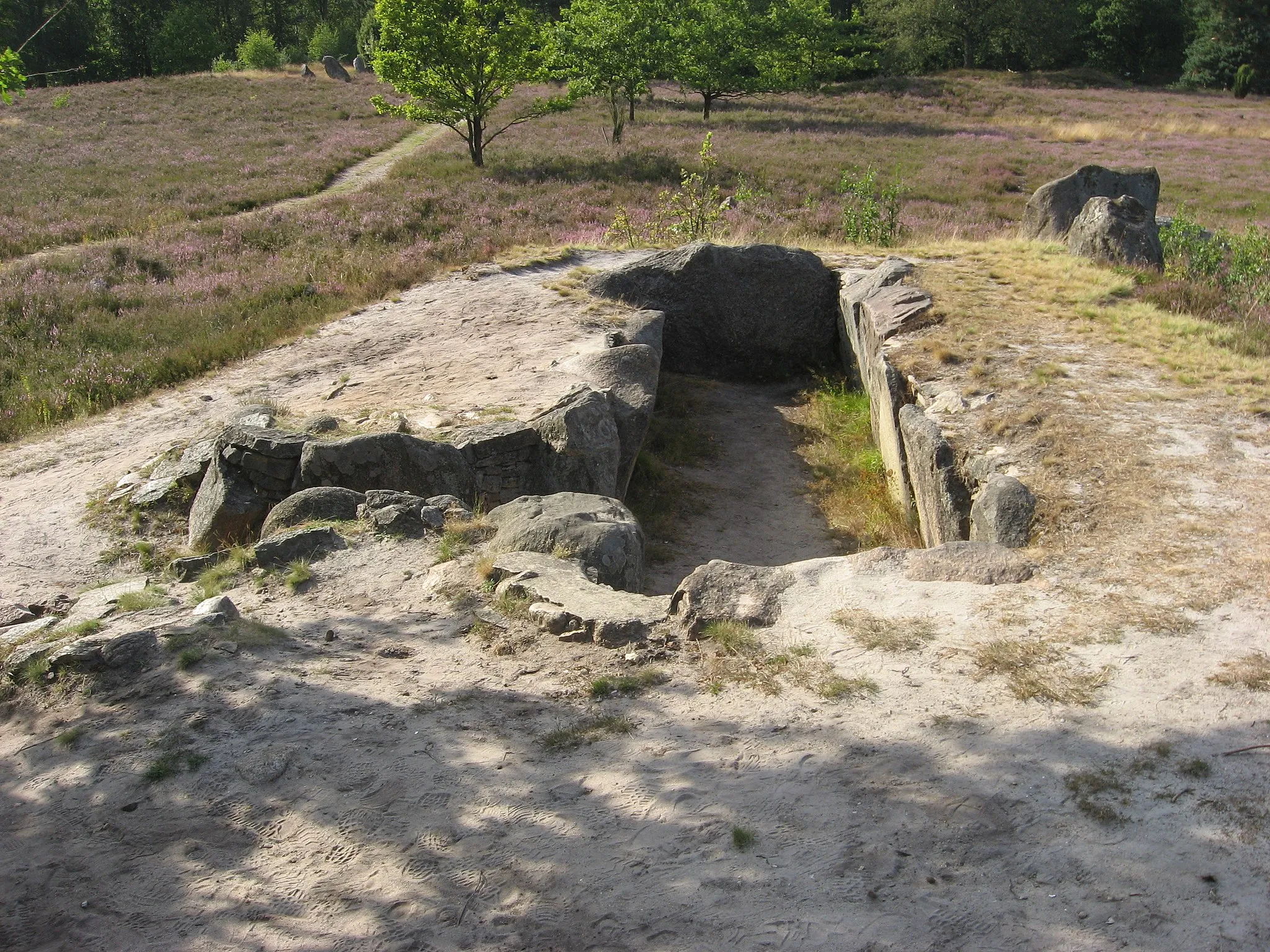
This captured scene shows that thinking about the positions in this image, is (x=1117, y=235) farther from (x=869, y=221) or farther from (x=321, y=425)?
(x=321, y=425)

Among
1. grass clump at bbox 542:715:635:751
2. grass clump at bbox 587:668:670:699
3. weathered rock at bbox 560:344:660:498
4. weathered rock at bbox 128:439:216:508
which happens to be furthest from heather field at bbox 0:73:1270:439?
grass clump at bbox 542:715:635:751

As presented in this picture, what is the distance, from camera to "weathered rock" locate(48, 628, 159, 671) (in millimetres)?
5828

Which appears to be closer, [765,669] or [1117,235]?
[765,669]

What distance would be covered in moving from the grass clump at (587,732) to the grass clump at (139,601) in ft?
11.6

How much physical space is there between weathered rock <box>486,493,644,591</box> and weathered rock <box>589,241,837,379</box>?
22.7ft

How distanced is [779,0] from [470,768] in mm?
57195

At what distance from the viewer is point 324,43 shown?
2763 inches

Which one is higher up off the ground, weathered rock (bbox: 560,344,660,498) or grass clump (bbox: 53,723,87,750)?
weathered rock (bbox: 560,344,660,498)

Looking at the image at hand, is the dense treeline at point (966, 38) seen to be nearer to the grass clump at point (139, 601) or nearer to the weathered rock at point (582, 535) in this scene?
the weathered rock at point (582, 535)

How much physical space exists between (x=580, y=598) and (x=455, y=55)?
26.6m

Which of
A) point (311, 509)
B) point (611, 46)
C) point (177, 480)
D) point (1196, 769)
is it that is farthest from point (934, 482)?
point (611, 46)

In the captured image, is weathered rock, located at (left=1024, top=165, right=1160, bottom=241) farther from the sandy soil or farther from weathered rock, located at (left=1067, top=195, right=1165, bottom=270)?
the sandy soil

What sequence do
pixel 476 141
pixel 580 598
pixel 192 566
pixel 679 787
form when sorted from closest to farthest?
pixel 679 787
pixel 580 598
pixel 192 566
pixel 476 141

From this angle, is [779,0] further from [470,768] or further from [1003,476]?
[470,768]
